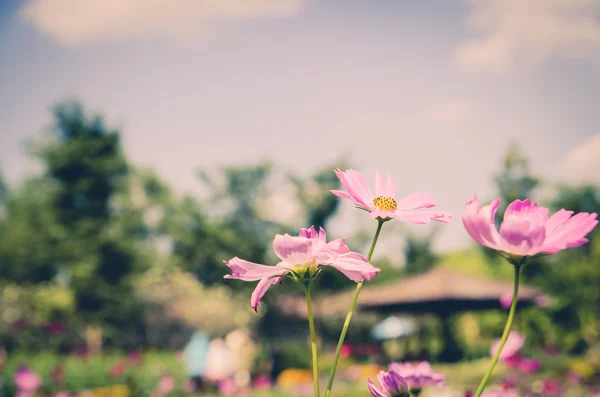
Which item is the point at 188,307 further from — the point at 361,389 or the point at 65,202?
the point at 361,389

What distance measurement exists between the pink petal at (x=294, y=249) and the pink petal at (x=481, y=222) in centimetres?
20

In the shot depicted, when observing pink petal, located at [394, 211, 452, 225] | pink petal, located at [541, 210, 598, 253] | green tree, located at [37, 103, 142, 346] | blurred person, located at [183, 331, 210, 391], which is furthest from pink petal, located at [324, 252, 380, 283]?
green tree, located at [37, 103, 142, 346]

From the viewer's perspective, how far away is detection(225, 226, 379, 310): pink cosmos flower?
0.67 m

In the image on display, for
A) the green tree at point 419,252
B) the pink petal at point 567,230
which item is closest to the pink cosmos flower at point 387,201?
the pink petal at point 567,230

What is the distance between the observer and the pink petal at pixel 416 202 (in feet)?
2.52

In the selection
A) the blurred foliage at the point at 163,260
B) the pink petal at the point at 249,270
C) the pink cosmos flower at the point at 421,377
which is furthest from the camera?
the blurred foliage at the point at 163,260

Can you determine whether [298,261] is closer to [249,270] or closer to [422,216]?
[249,270]

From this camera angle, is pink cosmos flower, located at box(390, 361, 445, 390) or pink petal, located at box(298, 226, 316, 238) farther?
pink cosmos flower, located at box(390, 361, 445, 390)

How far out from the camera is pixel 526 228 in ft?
2.05

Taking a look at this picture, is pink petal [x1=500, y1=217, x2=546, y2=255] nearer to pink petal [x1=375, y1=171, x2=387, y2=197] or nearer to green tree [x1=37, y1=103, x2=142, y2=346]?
pink petal [x1=375, y1=171, x2=387, y2=197]

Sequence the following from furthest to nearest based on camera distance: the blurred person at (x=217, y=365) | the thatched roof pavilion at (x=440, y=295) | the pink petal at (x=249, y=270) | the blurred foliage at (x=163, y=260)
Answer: the blurred foliage at (x=163, y=260) < the thatched roof pavilion at (x=440, y=295) < the blurred person at (x=217, y=365) < the pink petal at (x=249, y=270)

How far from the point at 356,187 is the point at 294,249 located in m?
0.16

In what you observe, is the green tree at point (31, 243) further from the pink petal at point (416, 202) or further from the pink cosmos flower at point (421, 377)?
the pink petal at point (416, 202)

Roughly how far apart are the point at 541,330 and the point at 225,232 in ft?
43.9
